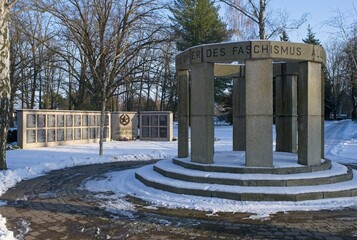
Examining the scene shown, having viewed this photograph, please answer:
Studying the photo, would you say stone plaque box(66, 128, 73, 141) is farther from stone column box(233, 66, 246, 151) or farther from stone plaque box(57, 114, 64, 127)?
stone column box(233, 66, 246, 151)

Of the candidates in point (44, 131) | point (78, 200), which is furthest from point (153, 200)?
point (44, 131)

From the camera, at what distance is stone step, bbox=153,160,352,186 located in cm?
820

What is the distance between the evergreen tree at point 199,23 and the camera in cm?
3691

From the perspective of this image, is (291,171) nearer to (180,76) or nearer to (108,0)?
(180,76)

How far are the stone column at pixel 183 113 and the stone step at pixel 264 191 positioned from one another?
9.59 ft

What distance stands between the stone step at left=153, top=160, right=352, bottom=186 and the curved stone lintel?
2731 millimetres

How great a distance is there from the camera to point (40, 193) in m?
8.81

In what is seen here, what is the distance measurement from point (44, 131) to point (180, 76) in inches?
475

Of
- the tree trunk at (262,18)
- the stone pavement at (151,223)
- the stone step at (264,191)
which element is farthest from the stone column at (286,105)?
the tree trunk at (262,18)

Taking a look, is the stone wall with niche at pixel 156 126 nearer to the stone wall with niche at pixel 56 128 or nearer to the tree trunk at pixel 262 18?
the stone wall with niche at pixel 56 128

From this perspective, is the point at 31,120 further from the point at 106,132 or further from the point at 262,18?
the point at 262,18

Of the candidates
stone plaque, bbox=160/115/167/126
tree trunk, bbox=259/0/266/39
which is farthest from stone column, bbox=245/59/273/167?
stone plaque, bbox=160/115/167/126

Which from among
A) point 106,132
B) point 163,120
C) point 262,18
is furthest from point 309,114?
point 106,132

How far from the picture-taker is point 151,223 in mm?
6262
